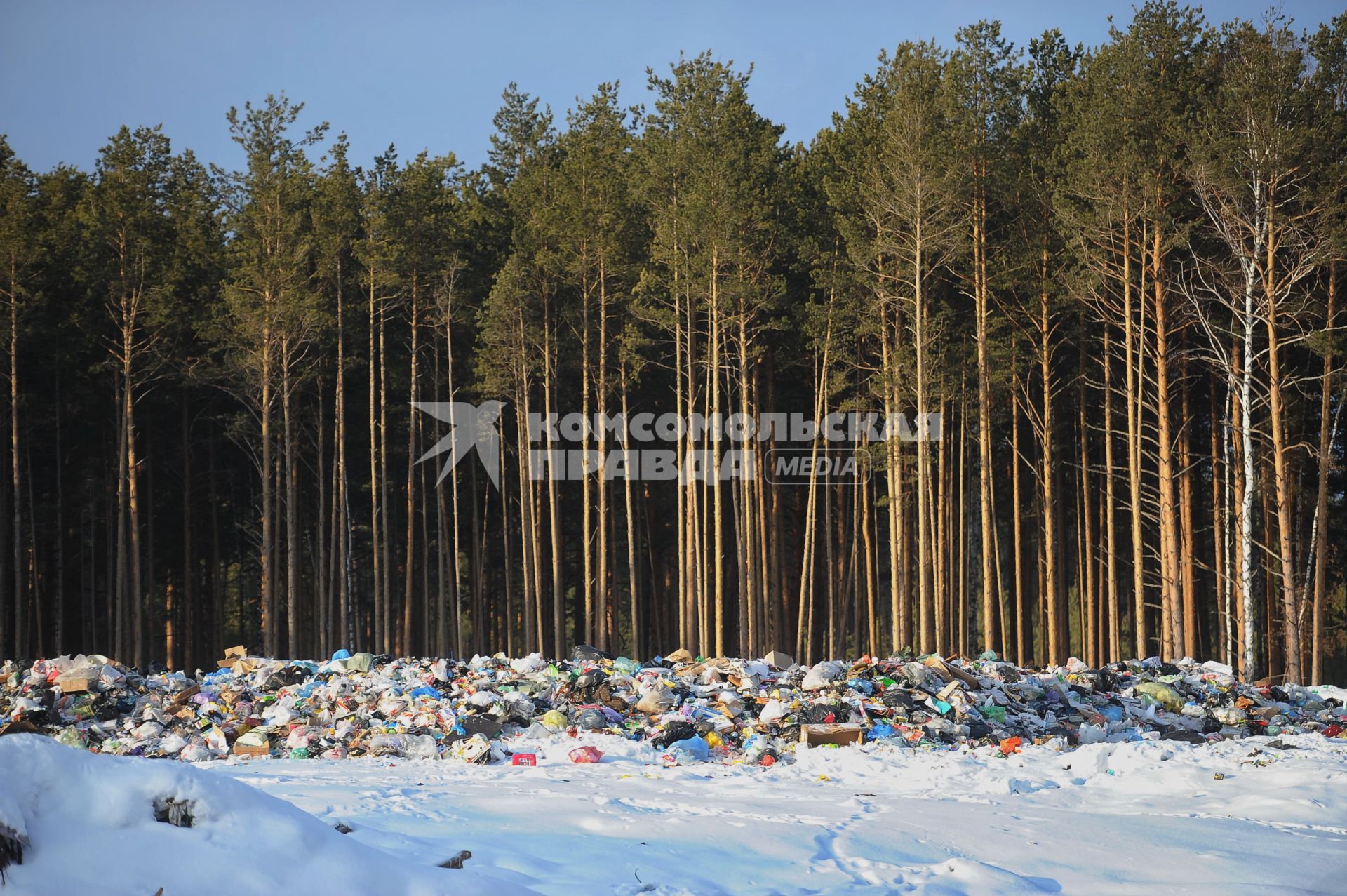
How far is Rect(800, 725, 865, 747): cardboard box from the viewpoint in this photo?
10164 mm

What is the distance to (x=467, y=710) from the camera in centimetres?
1148

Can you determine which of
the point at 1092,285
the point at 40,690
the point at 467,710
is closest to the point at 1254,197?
the point at 1092,285

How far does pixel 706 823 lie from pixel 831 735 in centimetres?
415

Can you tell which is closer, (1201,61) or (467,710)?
(467,710)

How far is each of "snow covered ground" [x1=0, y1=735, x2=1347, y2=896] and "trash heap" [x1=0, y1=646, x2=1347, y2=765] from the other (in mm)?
561

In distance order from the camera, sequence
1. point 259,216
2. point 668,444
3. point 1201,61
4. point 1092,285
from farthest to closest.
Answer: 1. point 668,444
2. point 259,216
3. point 1201,61
4. point 1092,285

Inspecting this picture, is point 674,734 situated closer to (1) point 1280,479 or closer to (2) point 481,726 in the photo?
(2) point 481,726

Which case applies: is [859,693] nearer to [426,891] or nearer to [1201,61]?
[426,891]

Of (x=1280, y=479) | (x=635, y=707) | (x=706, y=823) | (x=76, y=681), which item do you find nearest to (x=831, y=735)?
(x=635, y=707)

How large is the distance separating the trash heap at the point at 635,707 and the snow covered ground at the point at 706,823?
1.84ft

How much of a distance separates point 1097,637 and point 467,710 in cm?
1621

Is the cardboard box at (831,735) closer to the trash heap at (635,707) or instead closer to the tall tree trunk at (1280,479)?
the trash heap at (635,707)

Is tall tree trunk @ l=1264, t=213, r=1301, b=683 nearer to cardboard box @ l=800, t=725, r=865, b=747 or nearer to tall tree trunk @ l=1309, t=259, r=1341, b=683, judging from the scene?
tall tree trunk @ l=1309, t=259, r=1341, b=683

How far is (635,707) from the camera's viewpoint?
38.1 feet
